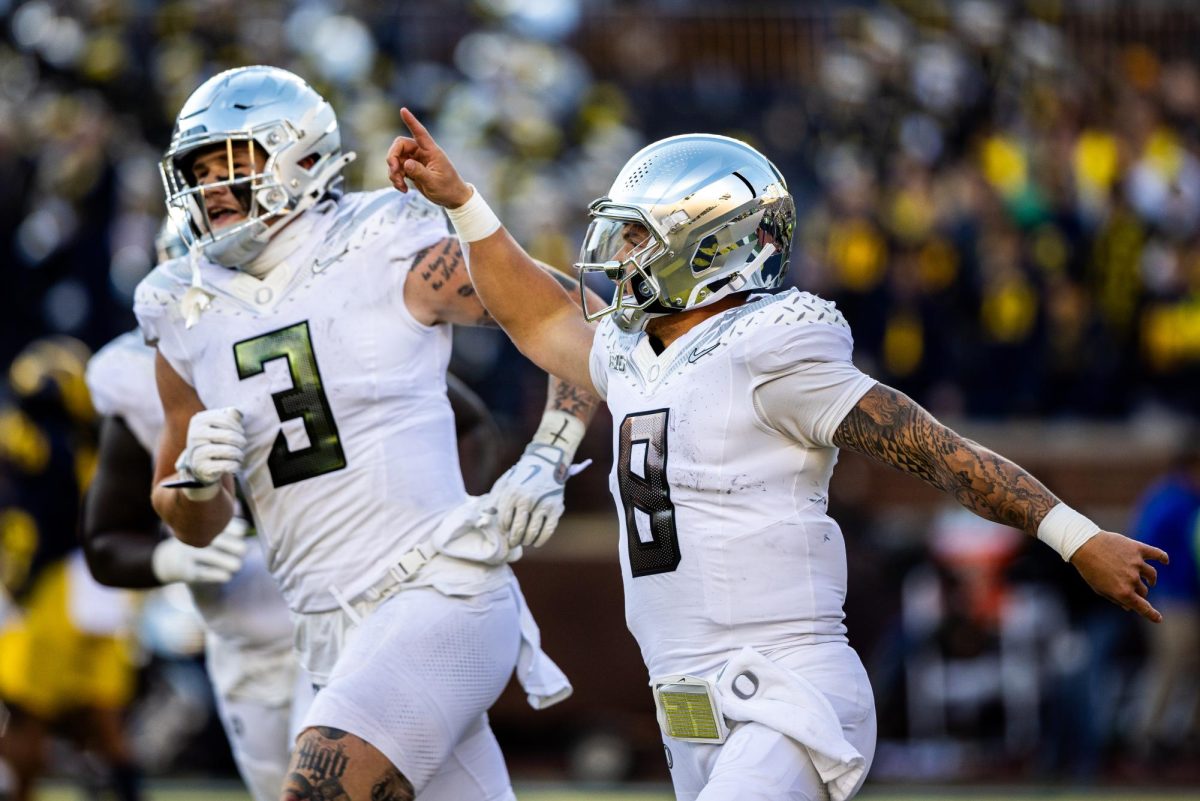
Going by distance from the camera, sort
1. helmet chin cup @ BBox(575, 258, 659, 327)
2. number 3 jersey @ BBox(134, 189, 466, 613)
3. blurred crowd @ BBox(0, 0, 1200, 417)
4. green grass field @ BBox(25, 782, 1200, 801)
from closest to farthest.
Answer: helmet chin cup @ BBox(575, 258, 659, 327), number 3 jersey @ BBox(134, 189, 466, 613), green grass field @ BBox(25, 782, 1200, 801), blurred crowd @ BBox(0, 0, 1200, 417)

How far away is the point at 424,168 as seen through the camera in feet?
13.7

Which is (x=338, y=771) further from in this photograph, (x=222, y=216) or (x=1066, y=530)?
(x=1066, y=530)

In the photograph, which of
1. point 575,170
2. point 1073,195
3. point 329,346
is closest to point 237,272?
point 329,346

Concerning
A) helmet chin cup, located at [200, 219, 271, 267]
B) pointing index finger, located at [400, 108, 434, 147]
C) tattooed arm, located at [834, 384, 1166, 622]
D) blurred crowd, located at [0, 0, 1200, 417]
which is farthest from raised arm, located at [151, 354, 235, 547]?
blurred crowd, located at [0, 0, 1200, 417]

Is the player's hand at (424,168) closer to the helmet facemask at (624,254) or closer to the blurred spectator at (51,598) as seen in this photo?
the helmet facemask at (624,254)

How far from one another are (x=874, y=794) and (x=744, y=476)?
5.50 m

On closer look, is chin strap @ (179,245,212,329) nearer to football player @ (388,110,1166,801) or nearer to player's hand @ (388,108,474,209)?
player's hand @ (388,108,474,209)

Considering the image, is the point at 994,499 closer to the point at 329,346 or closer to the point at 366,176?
the point at 329,346

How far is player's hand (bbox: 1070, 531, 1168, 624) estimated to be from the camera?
11.5ft

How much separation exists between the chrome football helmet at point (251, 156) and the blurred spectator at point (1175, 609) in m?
5.88

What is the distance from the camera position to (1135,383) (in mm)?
11234

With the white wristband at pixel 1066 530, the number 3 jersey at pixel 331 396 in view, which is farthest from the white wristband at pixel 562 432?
the white wristband at pixel 1066 530

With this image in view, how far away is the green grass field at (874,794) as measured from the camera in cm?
881

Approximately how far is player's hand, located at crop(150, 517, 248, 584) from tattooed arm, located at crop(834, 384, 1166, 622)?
2012 mm
